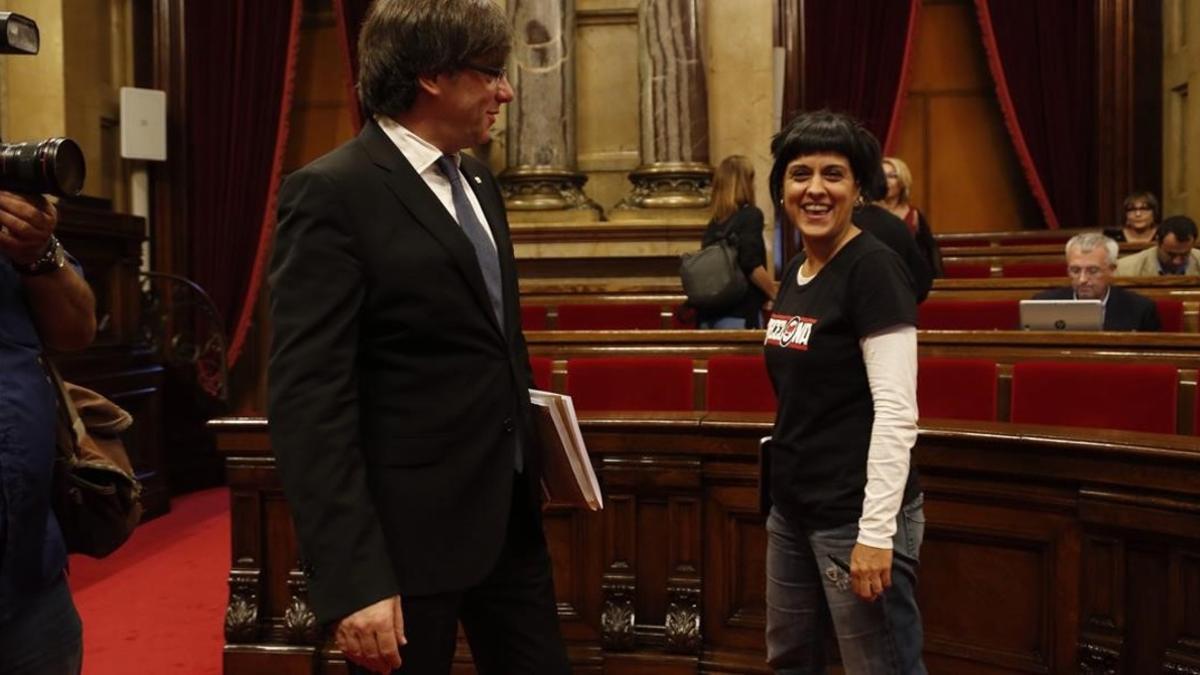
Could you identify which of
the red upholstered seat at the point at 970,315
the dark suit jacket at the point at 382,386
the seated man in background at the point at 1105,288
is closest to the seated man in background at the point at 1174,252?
the red upholstered seat at the point at 970,315

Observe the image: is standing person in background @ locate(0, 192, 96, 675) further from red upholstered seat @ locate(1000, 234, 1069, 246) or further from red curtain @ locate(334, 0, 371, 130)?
red upholstered seat @ locate(1000, 234, 1069, 246)

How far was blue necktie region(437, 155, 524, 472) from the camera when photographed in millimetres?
1589

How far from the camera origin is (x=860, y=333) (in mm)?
1825

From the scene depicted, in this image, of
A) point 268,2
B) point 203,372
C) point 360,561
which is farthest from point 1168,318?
point 268,2

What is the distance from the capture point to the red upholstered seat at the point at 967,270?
6.80m

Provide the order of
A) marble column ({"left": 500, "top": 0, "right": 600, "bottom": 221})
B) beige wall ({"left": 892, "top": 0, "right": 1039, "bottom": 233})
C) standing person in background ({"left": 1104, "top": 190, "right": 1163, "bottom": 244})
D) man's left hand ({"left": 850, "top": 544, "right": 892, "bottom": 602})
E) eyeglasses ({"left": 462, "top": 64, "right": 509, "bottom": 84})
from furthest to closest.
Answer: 1. beige wall ({"left": 892, "top": 0, "right": 1039, "bottom": 233})
2. standing person in background ({"left": 1104, "top": 190, "right": 1163, "bottom": 244})
3. marble column ({"left": 500, "top": 0, "right": 600, "bottom": 221})
4. man's left hand ({"left": 850, "top": 544, "right": 892, "bottom": 602})
5. eyeglasses ({"left": 462, "top": 64, "right": 509, "bottom": 84})

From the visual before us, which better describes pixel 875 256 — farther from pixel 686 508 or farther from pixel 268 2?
pixel 268 2

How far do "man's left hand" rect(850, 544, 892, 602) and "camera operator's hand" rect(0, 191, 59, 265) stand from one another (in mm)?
1217

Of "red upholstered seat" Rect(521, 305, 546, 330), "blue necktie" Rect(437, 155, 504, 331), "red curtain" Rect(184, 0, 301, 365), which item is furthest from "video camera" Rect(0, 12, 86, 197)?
"red curtain" Rect(184, 0, 301, 365)

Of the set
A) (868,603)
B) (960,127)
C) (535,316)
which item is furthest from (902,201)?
(960,127)

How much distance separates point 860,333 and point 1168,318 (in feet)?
11.5

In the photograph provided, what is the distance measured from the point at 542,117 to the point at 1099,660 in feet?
16.5

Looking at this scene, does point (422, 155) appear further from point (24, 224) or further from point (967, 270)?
point (967, 270)

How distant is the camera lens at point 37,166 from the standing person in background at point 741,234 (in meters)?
3.66
